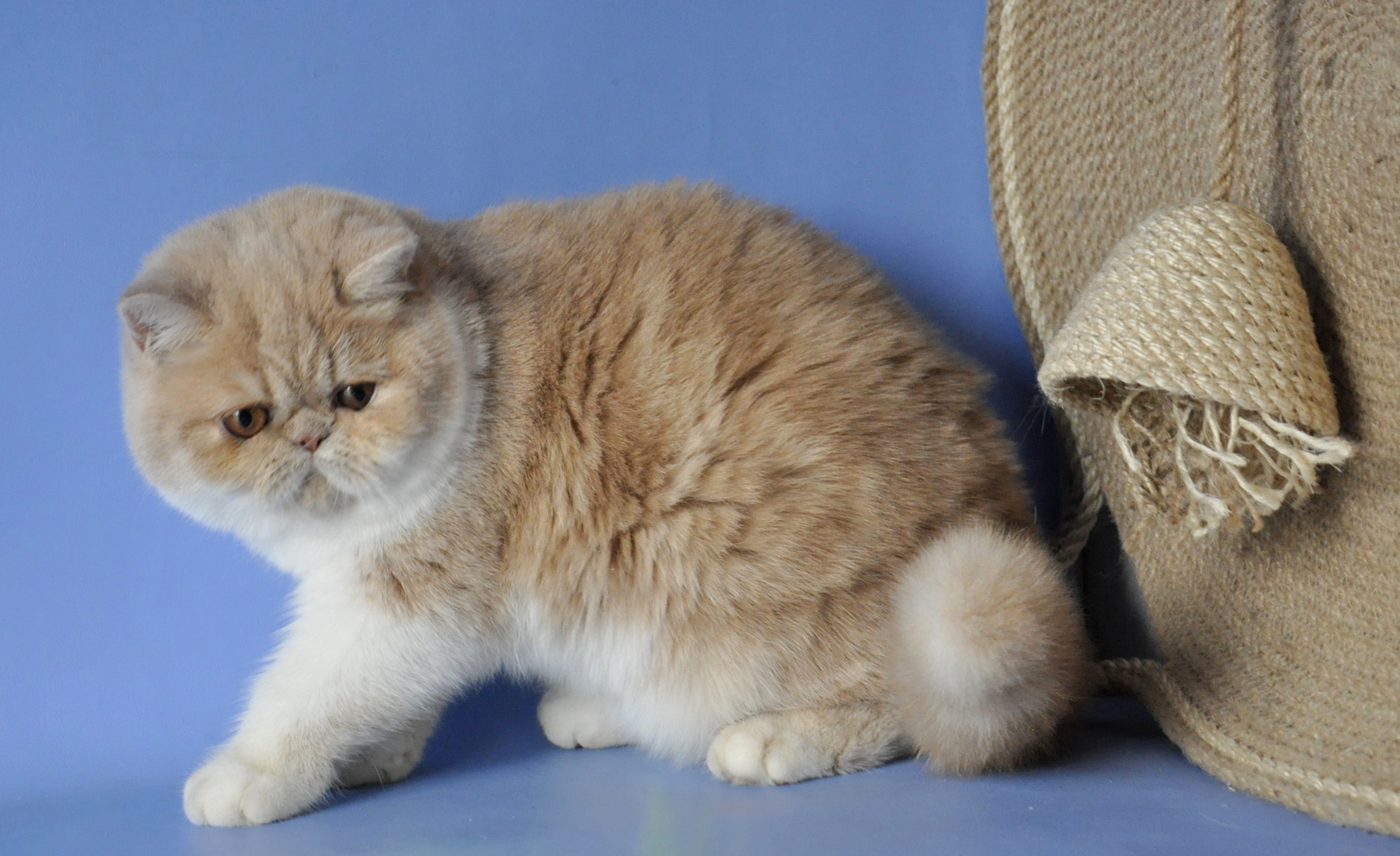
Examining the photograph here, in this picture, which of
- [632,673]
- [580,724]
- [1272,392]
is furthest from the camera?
[580,724]

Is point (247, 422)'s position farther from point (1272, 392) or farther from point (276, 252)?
point (1272, 392)

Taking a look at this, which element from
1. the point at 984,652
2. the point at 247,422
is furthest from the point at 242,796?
the point at 984,652

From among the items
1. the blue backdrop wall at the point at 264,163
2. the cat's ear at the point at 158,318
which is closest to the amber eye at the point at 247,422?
the cat's ear at the point at 158,318

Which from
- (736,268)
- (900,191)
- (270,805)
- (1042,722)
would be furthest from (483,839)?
(900,191)

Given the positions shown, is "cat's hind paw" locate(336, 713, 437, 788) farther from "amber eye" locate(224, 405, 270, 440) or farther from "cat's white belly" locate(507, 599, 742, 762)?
"amber eye" locate(224, 405, 270, 440)

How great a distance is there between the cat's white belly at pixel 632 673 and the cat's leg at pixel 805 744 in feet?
0.19

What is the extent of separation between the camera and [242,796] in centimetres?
145

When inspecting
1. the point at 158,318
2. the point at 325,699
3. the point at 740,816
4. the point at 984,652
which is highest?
the point at 158,318

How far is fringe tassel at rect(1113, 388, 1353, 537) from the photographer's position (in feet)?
4.14

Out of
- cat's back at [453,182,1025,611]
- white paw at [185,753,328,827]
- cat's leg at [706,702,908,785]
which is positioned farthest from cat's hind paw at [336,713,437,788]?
cat's leg at [706,702,908,785]

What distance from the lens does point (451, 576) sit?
154cm

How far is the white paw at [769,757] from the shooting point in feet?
4.96

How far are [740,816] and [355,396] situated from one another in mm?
770

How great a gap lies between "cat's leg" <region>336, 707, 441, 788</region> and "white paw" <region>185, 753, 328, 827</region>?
12 centimetres
